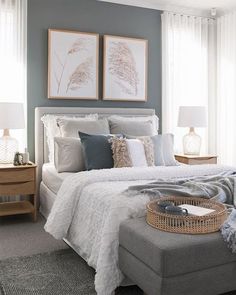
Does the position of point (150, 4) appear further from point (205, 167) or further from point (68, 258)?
point (68, 258)

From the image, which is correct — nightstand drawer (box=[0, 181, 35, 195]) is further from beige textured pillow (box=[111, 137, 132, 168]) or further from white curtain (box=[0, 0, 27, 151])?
beige textured pillow (box=[111, 137, 132, 168])

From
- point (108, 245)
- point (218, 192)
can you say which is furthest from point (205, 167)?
point (108, 245)

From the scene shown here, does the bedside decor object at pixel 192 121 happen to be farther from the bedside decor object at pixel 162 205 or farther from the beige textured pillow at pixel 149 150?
the bedside decor object at pixel 162 205

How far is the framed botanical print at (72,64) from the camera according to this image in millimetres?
4449

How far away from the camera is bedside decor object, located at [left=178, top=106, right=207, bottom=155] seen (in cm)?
483

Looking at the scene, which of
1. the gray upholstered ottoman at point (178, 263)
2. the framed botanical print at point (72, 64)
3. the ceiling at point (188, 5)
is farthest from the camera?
the ceiling at point (188, 5)

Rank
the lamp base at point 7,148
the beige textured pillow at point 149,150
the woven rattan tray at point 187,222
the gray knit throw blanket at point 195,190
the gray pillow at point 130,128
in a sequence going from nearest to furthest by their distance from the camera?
the woven rattan tray at point 187,222
the gray knit throw blanket at point 195,190
the beige textured pillow at point 149,150
the lamp base at point 7,148
the gray pillow at point 130,128

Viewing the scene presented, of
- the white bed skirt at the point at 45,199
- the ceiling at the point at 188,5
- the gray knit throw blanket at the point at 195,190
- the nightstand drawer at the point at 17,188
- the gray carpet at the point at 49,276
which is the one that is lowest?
the gray carpet at the point at 49,276

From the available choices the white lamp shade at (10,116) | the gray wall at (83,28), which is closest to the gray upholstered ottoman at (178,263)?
the white lamp shade at (10,116)

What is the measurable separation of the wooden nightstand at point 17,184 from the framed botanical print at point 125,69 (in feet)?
4.91

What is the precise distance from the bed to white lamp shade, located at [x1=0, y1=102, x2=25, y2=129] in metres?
0.61

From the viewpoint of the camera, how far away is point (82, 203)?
2.76 meters

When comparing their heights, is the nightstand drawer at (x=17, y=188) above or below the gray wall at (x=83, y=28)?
below

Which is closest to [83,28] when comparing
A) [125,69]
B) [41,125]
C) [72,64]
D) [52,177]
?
[72,64]
